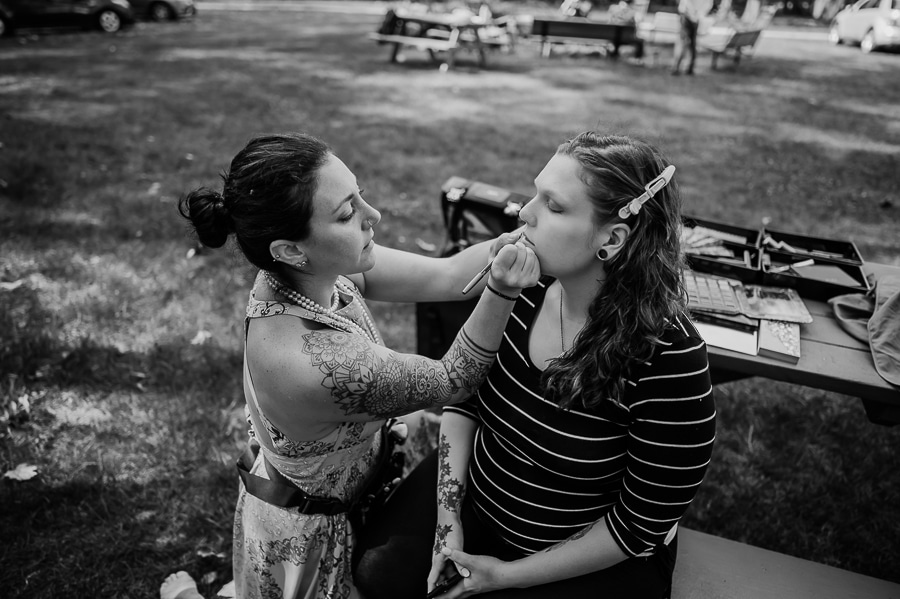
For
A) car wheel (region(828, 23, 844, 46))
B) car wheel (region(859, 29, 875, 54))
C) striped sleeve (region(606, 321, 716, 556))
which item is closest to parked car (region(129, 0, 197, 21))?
car wheel (region(828, 23, 844, 46))

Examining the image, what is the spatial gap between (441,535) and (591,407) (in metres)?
0.66

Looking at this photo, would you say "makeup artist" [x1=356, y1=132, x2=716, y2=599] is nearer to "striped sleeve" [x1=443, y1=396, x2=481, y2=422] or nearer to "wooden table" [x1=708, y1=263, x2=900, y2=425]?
"striped sleeve" [x1=443, y1=396, x2=481, y2=422]

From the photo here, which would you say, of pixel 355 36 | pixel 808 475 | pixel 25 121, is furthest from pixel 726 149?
pixel 355 36

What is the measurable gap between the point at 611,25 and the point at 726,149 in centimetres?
615

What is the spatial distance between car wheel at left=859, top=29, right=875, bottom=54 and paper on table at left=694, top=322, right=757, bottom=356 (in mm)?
15776

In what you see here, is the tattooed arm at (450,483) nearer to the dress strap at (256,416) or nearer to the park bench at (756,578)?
the dress strap at (256,416)

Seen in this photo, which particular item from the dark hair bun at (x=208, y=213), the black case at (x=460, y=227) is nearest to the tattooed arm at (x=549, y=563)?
the dark hair bun at (x=208, y=213)

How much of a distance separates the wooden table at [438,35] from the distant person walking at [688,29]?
134 inches

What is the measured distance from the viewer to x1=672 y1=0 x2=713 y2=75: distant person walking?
10445mm

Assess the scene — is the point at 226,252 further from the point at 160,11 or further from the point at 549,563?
the point at 160,11

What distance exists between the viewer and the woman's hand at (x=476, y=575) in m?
1.80

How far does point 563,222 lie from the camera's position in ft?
5.46

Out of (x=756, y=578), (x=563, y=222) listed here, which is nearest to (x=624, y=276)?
(x=563, y=222)

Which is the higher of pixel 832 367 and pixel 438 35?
pixel 438 35
